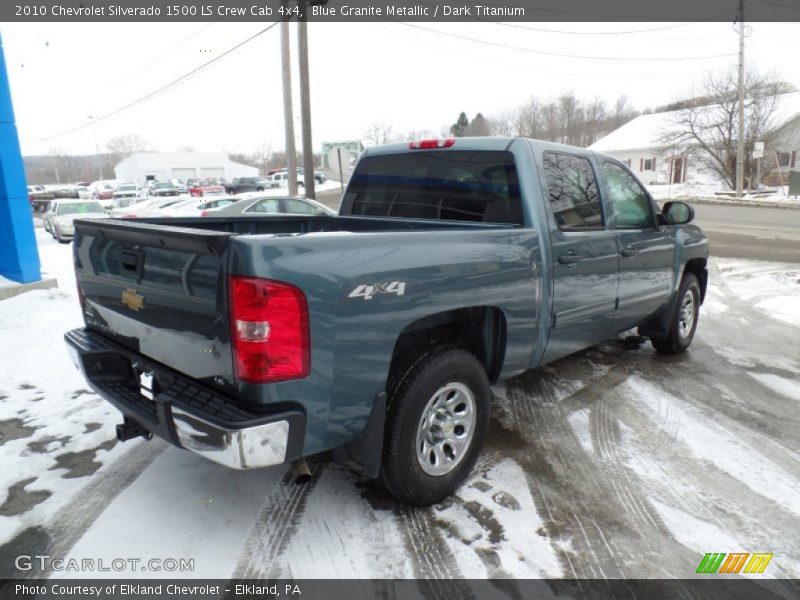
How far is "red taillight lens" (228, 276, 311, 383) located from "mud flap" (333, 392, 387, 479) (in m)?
0.49

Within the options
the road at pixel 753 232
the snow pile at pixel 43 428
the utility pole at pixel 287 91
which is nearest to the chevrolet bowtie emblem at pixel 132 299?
the snow pile at pixel 43 428

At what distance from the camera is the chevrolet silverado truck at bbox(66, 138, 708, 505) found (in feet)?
7.11

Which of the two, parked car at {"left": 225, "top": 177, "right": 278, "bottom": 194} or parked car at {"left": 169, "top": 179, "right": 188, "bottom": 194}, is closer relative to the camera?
parked car at {"left": 169, "top": 179, "right": 188, "bottom": 194}

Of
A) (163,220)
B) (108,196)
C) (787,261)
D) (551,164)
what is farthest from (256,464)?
(108,196)

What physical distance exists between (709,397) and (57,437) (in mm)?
5042

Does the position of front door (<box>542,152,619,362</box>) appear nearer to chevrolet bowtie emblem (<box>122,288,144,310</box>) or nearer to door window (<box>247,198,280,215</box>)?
chevrolet bowtie emblem (<box>122,288,144,310</box>)

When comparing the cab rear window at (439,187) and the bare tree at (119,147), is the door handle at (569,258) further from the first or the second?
the bare tree at (119,147)

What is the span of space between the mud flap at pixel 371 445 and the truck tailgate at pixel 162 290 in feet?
2.27

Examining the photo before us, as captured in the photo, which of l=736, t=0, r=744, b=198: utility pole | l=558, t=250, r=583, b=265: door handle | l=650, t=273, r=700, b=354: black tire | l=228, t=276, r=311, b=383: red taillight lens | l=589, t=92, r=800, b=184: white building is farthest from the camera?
l=589, t=92, r=800, b=184: white building

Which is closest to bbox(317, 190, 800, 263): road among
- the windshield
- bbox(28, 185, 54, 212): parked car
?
the windshield

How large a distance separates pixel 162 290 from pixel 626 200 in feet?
12.1

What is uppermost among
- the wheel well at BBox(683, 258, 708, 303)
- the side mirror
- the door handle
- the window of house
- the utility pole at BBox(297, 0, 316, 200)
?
the utility pole at BBox(297, 0, 316, 200)

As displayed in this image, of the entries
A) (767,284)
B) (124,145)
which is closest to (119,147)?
(124,145)

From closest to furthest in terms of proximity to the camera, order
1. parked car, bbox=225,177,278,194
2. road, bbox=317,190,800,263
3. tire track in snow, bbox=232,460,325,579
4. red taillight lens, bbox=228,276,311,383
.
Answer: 1. red taillight lens, bbox=228,276,311,383
2. tire track in snow, bbox=232,460,325,579
3. road, bbox=317,190,800,263
4. parked car, bbox=225,177,278,194
